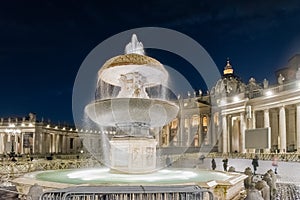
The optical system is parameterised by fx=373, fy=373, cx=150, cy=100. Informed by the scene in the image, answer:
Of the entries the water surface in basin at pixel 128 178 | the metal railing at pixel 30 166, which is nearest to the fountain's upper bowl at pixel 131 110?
the water surface in basin at pixel 128 178

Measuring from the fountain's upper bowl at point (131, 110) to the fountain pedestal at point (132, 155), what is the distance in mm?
856

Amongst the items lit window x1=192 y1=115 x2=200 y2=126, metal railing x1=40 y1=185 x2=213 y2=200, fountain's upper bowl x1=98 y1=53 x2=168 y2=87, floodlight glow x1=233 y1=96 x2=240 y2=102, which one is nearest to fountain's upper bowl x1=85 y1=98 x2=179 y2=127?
fountain's upper bowl x1=98 y1=53 x2=168 y2=87

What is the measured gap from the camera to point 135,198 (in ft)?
20.7

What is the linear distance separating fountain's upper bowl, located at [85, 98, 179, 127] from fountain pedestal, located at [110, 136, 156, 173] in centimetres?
86

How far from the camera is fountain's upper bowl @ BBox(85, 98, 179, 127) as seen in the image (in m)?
14.4

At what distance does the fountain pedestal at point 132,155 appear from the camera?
14.8 m

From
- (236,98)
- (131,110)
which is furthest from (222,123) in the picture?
(131,110)

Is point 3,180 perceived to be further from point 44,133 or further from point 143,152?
point 44,133

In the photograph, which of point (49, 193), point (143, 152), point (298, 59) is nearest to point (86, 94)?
point (143, 152)

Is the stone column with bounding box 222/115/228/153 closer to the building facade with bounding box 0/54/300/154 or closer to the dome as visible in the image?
the building facade with bounding box 0/54/300/154

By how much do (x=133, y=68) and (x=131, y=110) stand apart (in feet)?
7.02

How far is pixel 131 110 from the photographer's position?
1470 cm

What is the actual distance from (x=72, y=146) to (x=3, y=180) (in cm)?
10640

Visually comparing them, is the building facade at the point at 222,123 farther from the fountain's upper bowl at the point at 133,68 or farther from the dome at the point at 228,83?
the fountain's upper bowl at the point at 133,68
